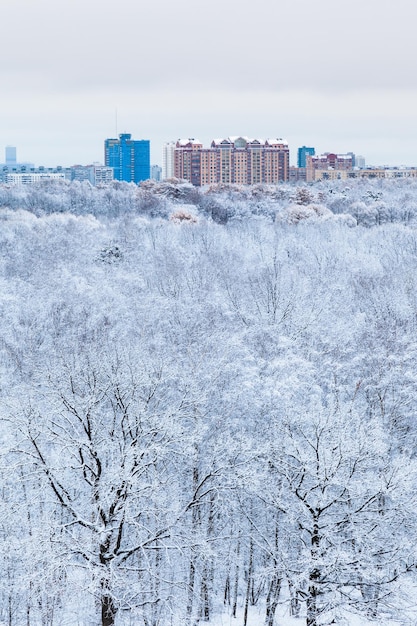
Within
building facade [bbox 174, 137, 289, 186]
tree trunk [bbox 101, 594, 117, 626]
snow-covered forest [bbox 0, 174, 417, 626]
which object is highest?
building facade [bbox 174, 137, 289, 186]

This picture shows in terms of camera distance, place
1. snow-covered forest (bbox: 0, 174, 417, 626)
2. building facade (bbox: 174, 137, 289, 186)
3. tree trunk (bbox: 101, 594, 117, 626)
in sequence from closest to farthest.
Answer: tree trunk (bbox: 101, 594, 117, 626) < snow-covered forest (bbox: 0, 174, 417, 626) < building facade (bbox: 174, 137, 289, 186)

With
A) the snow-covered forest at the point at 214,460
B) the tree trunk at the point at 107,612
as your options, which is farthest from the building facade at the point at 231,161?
the tree trunk at the point at 107,612

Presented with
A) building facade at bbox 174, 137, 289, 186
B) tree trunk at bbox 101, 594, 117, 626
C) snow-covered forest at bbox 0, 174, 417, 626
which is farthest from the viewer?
building facade at bbox 174, 137, 289, 186

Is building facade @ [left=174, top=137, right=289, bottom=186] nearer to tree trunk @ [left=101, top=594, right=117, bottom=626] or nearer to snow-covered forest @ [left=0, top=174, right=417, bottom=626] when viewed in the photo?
snow-covered forest @ [left=0, top=174, right=417, bottom=626]

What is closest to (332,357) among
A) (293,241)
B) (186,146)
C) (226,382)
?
(226,382)

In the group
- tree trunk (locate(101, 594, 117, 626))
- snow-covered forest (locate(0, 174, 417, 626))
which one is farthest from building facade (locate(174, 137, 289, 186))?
tree trunk (locate(101, 594, 117, 626))

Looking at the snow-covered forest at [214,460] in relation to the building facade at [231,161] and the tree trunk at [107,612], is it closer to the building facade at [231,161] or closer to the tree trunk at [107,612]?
the tree trunk at [107,612]
